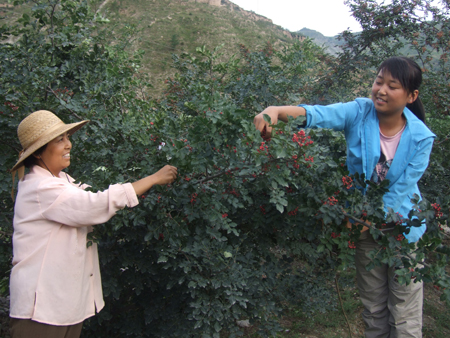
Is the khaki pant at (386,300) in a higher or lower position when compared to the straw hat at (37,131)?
lower

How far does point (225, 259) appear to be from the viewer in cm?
205

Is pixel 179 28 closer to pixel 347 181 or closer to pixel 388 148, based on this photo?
pixel 388 148

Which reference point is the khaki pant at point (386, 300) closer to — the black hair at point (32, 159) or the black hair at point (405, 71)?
the black hair at point (405, 71)

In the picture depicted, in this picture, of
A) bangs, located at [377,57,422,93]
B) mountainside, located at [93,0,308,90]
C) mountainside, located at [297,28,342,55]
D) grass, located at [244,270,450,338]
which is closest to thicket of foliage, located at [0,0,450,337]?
bangs, located at [377,57,422,93]

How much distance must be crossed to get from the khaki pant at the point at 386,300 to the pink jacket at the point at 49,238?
140 centimetres

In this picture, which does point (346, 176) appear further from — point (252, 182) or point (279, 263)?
point (279, 263)

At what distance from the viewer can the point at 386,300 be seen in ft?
6.64

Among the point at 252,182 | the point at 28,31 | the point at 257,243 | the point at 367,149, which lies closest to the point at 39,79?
the point at 28,31

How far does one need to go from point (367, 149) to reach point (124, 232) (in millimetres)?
1534

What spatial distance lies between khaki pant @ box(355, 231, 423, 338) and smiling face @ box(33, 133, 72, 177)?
5.64ft

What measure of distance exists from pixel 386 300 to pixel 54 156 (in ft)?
6.78

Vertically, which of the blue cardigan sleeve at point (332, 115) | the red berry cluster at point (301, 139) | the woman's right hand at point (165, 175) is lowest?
the woman's right hand at point (165, 175)

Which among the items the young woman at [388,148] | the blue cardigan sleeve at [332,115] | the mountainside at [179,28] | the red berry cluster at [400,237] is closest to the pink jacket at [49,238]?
the young woman at [388,148]

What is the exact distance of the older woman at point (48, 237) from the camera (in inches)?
60.2
